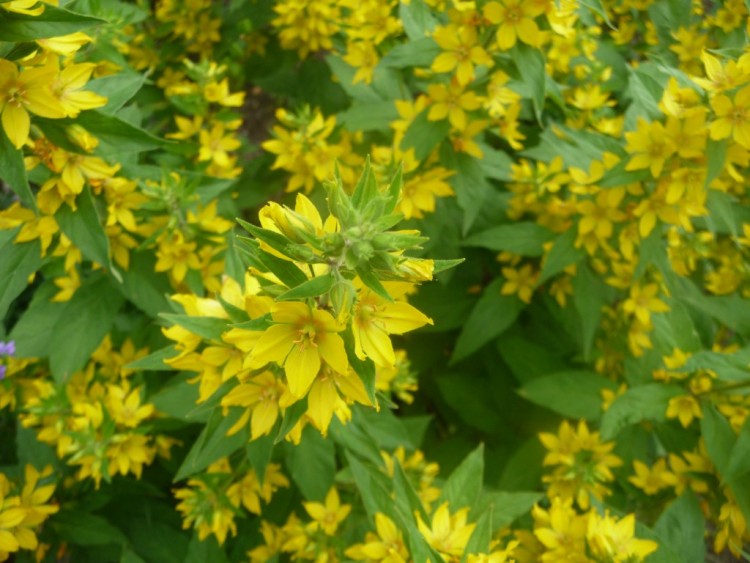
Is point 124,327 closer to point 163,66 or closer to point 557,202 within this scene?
point 163,66

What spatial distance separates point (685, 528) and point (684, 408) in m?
0.49

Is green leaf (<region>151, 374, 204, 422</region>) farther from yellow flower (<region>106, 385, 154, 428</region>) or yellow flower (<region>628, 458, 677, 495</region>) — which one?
yellow flower (<region>628, 458, 677, 495</region>)

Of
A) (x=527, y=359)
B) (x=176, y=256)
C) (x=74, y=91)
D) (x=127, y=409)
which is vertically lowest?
(x=527, y=359)

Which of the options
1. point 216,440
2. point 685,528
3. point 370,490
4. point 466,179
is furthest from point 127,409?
point 685,528

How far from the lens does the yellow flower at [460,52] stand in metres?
2.36

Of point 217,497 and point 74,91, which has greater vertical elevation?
point 74,91

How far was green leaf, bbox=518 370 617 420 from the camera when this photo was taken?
2830 mm

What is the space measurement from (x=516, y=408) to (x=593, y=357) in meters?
0.58

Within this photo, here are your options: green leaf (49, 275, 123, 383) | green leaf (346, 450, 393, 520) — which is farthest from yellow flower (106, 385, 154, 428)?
green leaf (346, 450, 393, 520)

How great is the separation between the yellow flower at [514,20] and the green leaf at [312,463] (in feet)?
5.54

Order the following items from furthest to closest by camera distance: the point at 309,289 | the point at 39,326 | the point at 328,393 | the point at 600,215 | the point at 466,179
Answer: the point at 466,179
the point at 600,215
the point at 39,326
the point at 328,393
the point at 309,289

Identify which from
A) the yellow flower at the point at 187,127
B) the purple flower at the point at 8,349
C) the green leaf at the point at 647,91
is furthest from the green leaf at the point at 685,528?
the yellow flower at the point at 187,127

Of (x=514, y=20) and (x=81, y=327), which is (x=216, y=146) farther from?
(x=514, y=20)

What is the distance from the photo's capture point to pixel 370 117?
3.10 meters
